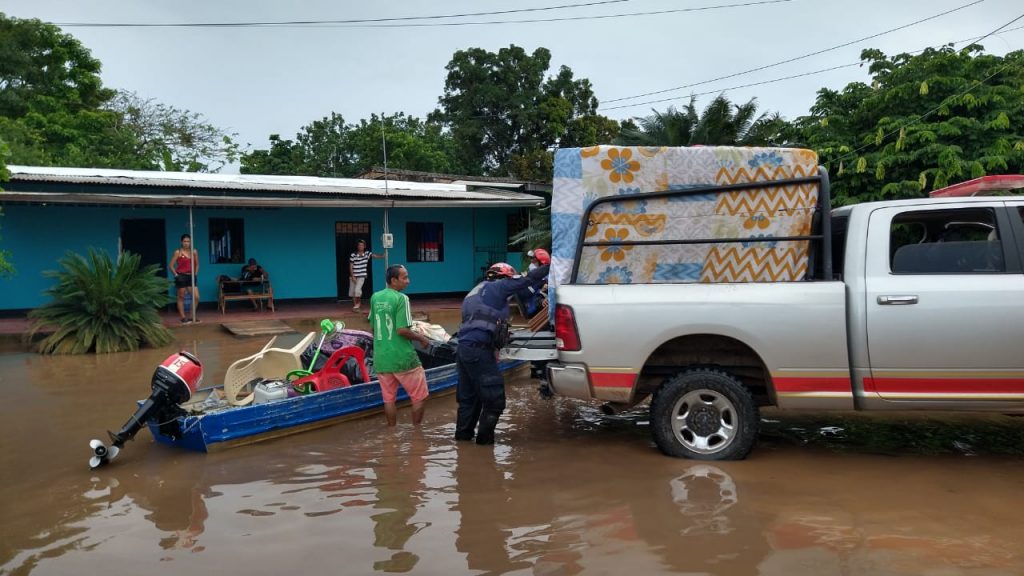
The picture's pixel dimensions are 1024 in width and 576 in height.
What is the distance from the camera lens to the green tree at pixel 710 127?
1670 cm

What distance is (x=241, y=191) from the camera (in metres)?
16.5

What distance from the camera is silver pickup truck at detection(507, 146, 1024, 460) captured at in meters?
5.23

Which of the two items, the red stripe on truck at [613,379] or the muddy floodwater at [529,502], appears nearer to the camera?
the muddy floodwater at [529,502]

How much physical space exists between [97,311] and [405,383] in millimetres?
7767

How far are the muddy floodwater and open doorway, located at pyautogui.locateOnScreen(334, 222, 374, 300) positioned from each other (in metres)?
12.2

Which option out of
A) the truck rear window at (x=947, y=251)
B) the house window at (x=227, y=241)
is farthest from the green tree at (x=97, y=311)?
the truck rear window at (x=947, y=251)

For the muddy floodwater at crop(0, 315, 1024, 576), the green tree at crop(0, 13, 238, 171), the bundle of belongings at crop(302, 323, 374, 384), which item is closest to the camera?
the muddy floodwater at crop(0, 315, 1024, 576)

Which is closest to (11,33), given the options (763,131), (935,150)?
(763,131)

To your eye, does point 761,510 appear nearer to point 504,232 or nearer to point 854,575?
point 854,575

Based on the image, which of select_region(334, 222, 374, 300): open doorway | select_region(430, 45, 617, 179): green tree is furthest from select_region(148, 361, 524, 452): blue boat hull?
select_region(430, 45, 617, 179): green tree

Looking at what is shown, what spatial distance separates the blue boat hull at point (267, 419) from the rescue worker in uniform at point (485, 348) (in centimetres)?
120

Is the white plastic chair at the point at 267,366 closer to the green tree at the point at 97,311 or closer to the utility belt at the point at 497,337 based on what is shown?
the utility belt at the point at 497,337

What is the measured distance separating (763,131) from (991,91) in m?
4.86

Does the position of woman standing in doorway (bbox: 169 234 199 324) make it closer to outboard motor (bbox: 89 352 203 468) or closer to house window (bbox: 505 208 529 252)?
outboard motor (bbox: 89 352 203 468)
